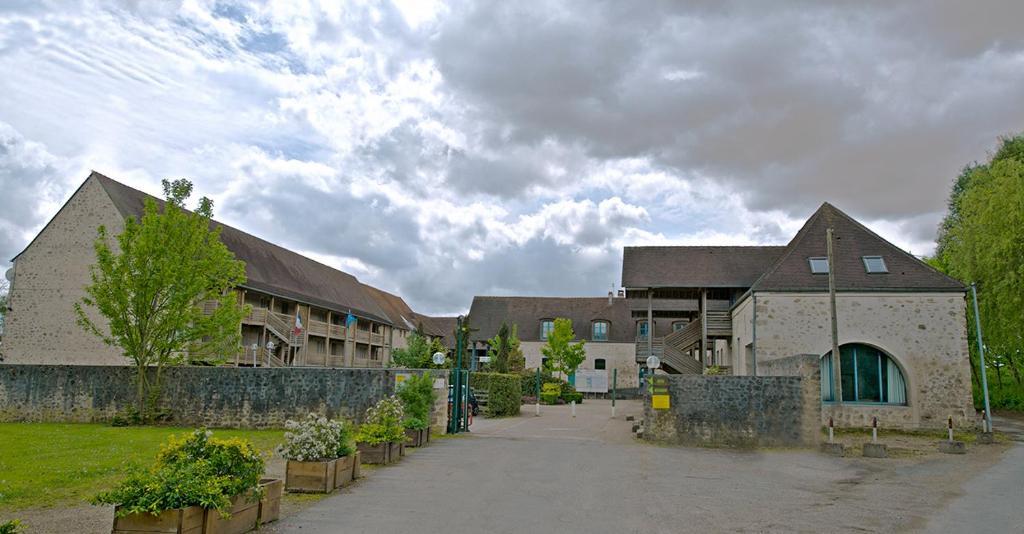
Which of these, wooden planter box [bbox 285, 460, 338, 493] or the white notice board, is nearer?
wooden planter box [bbox 285, 460, 338, 493]

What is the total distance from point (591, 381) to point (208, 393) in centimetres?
3394

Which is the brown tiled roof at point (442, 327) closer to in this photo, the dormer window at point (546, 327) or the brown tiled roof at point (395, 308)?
the brown tiled roof at point (395, 308)

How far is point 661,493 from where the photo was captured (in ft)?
34.1

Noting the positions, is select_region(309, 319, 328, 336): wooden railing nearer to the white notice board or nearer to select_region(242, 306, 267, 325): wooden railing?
select_region(242, 306, 267, 325): wooden railing

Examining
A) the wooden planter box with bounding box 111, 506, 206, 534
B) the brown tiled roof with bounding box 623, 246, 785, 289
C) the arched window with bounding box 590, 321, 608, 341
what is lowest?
the wooden planter box with bounding box 111, 506, 206, 534

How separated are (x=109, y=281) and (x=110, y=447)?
801 centimetres

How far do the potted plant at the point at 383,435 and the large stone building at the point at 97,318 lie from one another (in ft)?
47.9

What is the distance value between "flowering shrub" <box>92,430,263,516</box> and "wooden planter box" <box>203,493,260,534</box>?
74 mm

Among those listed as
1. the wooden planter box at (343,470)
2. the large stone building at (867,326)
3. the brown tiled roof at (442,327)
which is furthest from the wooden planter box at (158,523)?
the brown tiled roof at (442,327)

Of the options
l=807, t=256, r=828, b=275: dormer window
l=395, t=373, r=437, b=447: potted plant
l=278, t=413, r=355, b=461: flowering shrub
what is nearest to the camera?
l=278, t=413, r=355, b=461: flowering shrub

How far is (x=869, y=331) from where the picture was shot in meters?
23.5

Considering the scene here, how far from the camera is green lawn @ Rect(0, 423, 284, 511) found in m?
9.28

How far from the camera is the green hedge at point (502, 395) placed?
90.0 ft

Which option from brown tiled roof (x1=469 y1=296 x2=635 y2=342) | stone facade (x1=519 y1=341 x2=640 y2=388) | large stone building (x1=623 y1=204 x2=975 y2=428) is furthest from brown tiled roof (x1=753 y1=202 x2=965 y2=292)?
brown tiled roof (x1=469 y1=296 x2=635 y2=342)
